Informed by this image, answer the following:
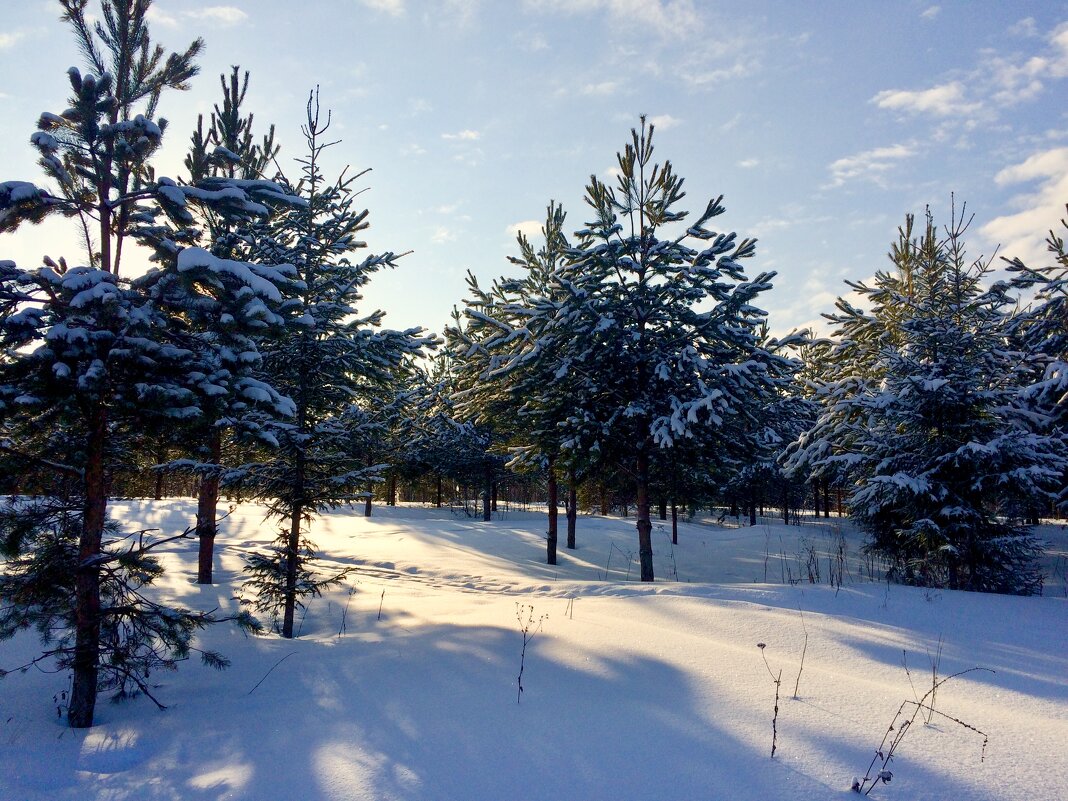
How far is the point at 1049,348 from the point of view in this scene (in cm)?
1388

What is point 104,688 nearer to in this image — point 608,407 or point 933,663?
point 933,663

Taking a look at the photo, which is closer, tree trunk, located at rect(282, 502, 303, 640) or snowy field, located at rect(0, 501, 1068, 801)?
Answer: snowy field, located at rect(0, 501, 1068, 801)

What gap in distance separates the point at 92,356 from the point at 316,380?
16.1ft

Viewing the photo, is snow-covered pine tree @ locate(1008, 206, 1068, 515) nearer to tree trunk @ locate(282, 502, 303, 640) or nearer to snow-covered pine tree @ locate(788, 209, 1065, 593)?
snow-covered pine tree @ locate(788, 209, 1065, 593)

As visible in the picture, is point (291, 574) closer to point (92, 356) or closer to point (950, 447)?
point (92, 356)

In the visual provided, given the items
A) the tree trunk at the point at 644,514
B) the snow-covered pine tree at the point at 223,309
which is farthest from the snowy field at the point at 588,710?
the tree trunk at the point at 644,514

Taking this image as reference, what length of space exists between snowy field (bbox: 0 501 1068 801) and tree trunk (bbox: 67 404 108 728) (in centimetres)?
24

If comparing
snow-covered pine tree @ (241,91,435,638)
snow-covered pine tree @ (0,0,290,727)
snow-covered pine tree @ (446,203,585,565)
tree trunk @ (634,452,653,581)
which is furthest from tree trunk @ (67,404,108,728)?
tree trunk @ (634,452,653,581)

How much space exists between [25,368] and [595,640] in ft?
17.6

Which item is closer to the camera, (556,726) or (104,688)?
(556,726)

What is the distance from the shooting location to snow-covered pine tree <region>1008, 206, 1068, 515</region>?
38.2ft

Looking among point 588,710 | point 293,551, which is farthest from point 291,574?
point 588,710

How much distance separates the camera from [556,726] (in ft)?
12.9

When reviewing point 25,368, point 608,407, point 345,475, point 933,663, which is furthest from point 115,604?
point 608,407
